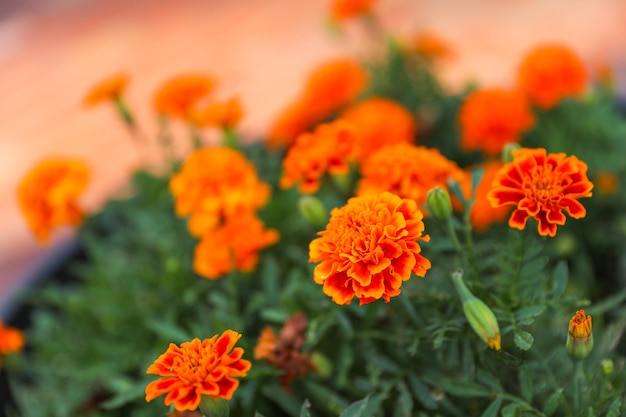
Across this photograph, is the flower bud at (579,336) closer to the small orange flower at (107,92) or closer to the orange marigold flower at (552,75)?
the orange marigold flower at (552,75)

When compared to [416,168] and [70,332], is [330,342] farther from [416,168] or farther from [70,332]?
[70,332]

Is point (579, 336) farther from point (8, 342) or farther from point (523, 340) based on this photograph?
point (8, 342)

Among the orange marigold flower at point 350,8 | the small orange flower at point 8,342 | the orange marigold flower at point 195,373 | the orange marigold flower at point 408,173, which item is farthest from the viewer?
the orange marigold flower at point 350,8

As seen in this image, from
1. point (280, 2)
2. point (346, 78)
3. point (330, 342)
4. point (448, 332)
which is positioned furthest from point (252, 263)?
point (280, 2)

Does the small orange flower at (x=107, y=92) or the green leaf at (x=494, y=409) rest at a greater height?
the small orange flower at (x=107, y=92)

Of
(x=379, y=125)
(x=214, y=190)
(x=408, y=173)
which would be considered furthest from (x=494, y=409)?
(x=379, y=125)

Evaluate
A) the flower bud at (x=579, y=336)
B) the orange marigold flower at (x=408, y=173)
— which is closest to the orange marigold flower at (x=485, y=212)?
the orange marigold flower at (x=408, y=173)

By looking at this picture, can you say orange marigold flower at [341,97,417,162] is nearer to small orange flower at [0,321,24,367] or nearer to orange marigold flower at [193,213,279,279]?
orange marigold flower at [193,213,279,279]
